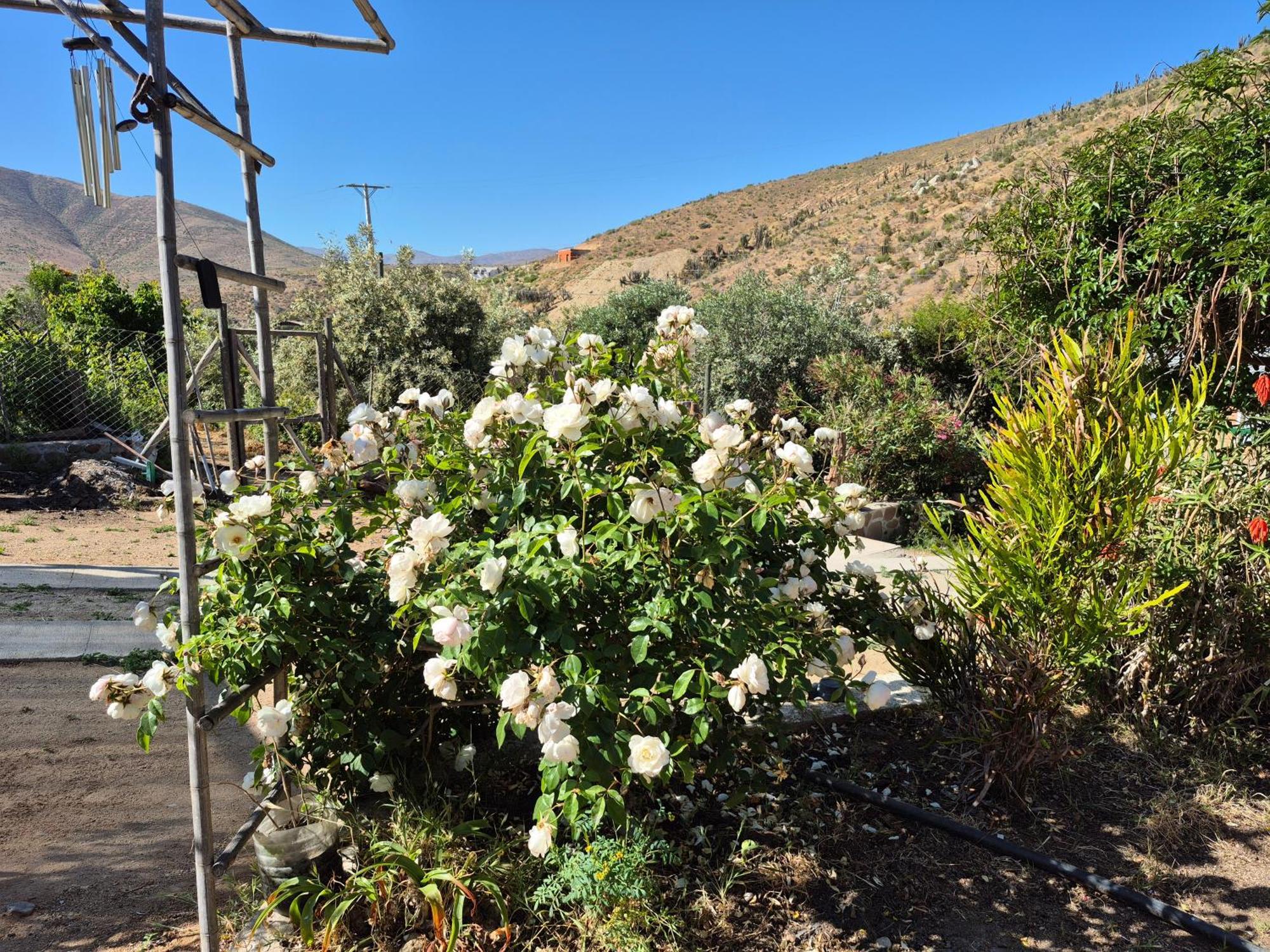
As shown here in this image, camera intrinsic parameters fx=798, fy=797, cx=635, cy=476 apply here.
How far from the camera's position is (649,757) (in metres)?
1.74

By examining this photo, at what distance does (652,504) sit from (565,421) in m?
0.29

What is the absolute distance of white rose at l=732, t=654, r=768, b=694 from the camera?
174 centimetres

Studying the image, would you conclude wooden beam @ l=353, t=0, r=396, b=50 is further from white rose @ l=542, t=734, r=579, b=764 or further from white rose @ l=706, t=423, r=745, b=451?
white rose @ l=542, t=734, r=579, b=764

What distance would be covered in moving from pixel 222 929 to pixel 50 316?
1599cm

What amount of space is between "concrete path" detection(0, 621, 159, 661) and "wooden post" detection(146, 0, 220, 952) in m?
2.78

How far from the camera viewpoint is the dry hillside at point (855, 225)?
26625 millimetres

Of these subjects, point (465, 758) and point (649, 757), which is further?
point (465, 758)

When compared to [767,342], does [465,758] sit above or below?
below

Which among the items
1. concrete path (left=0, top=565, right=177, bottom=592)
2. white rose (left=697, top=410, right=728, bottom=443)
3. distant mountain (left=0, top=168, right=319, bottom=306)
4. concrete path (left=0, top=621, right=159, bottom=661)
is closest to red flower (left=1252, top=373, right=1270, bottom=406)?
white rose (left=697, top=410, right=728, bottom=443)

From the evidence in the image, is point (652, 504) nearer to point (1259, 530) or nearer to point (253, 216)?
point (253, 216)

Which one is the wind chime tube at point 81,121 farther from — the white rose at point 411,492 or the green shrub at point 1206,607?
the green shrub at point 1206,607

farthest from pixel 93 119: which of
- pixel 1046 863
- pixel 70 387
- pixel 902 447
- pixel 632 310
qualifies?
pixel 632 310

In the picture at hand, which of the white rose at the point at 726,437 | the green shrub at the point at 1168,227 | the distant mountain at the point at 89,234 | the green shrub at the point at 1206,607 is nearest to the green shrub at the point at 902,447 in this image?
the green shrub at the point at 1168,227

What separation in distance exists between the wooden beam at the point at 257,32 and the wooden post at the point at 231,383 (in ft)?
2.83
